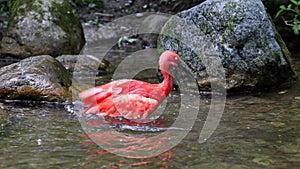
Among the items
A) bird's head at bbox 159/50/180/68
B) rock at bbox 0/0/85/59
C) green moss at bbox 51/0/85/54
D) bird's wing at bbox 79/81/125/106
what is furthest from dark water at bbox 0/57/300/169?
green moss at bbox 51/0/85/54

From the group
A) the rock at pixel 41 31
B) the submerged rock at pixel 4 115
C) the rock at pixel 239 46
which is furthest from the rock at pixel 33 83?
the rock at pixel 41 31

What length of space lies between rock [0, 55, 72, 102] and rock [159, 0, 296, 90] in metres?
1.91

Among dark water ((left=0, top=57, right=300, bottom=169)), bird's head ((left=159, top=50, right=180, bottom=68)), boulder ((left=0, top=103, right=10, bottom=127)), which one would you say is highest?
bird's head ((left=159, top=50, right=180, bottom=68))

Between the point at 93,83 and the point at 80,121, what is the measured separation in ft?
7.20

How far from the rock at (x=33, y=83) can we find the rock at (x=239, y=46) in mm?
1910

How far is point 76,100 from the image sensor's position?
230 inches

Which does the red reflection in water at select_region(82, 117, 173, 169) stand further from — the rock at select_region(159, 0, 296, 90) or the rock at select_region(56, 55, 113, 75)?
the rock at select_region(56, 55, 113, 75)

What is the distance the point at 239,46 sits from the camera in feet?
21.0

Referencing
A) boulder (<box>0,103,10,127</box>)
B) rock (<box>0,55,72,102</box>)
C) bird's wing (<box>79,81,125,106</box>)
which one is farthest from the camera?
rock (<box>0,55,72,102</box>)

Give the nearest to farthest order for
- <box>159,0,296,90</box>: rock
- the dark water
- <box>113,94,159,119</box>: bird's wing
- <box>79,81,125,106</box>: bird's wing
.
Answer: the dark water < <box>113,94,159,119</box>: bird's wing < <box>79,81,125,106</box>: bird's wing < <box>159,0,296,90</box>: rock

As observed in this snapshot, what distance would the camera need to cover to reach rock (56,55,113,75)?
26.0ft

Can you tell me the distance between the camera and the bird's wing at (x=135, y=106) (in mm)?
5064

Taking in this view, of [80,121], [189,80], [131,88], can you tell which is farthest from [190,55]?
[80,121]

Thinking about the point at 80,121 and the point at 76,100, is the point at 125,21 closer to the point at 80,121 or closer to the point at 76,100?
the point at 76,100
